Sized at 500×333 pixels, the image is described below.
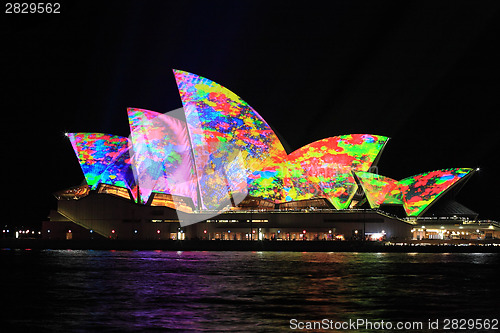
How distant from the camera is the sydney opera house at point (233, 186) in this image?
6525 centimetres

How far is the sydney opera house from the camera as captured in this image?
65250mm

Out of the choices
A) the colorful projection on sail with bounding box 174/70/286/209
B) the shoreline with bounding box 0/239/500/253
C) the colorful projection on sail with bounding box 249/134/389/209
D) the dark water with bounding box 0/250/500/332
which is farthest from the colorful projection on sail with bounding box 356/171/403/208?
the dark water with bounding box 0/250/500/332

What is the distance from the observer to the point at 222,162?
218 feet

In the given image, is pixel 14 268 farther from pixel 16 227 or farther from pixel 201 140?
pixel 16 227

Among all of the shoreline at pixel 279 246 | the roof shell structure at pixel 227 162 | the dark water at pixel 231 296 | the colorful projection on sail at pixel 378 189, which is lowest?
the dark water at pixel 231 296

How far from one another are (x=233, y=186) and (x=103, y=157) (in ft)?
46.5

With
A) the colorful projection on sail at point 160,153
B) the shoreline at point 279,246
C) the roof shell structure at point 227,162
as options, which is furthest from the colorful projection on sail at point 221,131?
the shoreline at point 279,246

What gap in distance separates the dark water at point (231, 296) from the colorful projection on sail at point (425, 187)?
1178 inches

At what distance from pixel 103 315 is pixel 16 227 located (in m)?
72.2

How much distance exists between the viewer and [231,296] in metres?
25.6

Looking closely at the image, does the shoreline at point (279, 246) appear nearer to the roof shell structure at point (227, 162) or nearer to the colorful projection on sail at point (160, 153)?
A: the roof shell structure at point (227, 162)

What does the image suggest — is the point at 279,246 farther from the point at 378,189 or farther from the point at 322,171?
the point at 378,189

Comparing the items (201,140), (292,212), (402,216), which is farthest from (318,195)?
(201,140)

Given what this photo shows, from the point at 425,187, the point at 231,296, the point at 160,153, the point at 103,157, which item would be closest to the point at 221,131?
the point at 160,153
